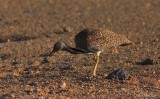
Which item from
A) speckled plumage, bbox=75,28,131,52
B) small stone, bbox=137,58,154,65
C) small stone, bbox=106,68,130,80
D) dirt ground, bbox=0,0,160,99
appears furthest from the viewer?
small stone, bbox=137,58,154,65

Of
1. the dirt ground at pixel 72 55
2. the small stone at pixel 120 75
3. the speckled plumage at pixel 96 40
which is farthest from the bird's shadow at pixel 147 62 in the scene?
the small stone at pixel 120 75

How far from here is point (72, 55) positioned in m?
11.4

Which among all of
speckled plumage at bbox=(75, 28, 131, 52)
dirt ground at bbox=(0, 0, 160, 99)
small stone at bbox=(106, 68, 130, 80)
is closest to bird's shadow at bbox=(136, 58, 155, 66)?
dirt ground at bbox=(0, 0, 160, 99)

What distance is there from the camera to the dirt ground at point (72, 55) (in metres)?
8.52

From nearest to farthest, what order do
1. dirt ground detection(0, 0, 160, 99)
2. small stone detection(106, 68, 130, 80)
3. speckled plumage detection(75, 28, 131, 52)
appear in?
dirt ground detection(0, 0, 160, 99), small stone detection(106, 68, 130, 80), speckled plumage detection(75, 28, 131, 52)

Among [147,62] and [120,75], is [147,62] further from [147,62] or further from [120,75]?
[120,75]

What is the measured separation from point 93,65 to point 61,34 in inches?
151

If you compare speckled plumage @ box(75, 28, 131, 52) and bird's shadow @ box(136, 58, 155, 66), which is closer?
speckled plumage @ box(75, 28, 131, 52)

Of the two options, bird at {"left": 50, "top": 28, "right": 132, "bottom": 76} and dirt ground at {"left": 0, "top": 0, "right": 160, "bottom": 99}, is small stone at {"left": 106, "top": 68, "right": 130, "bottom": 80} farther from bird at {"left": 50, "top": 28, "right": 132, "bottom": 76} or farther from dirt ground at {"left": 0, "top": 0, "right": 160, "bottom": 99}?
bird at {"left": 50, "top": 28, "right": 132, "bottom": 76}

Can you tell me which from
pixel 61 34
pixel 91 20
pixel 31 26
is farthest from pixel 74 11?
pixel 61 34

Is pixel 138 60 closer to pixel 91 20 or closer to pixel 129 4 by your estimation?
pixel 91 20

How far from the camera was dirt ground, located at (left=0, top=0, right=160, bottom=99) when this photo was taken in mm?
8523

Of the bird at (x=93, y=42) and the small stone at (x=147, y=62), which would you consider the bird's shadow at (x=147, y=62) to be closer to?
the small stone at (x=147, y=62)

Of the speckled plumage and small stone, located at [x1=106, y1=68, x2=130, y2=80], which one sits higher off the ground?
the speckled plumage
